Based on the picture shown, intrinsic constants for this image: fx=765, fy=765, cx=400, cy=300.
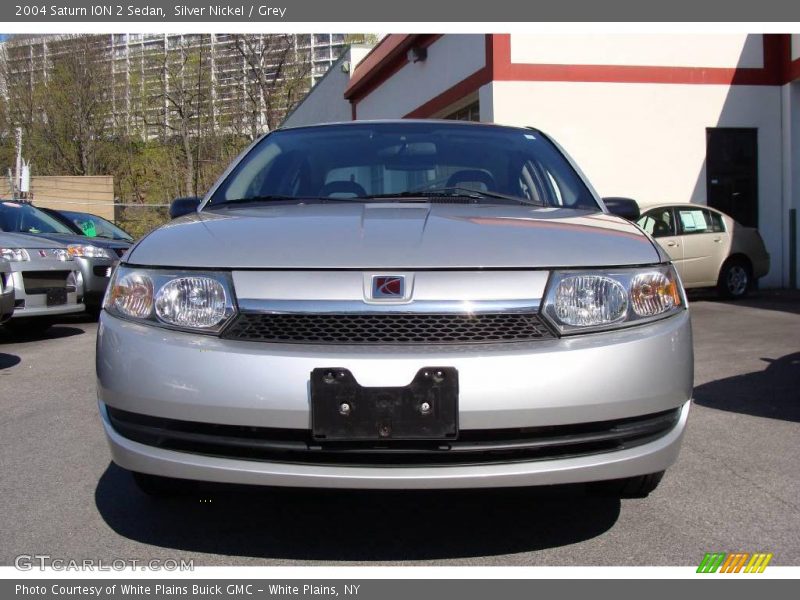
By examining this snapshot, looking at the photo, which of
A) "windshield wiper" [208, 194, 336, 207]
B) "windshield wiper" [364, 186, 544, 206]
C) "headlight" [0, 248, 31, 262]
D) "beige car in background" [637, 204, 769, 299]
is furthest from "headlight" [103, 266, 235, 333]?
"beige car in background" [637, 204, 769, 299]

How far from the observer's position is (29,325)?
8367 mm

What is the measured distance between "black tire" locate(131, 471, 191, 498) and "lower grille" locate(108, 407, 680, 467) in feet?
1.50

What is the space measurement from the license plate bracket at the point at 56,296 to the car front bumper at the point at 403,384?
20.8ft

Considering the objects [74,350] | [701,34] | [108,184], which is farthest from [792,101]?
[108,184]

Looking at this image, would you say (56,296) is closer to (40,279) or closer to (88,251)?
(40,279)

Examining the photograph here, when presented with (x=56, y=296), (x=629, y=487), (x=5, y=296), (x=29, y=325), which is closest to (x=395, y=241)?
(x=629, y=487)

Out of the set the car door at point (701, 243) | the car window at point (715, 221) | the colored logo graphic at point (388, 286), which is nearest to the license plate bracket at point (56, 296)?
the colored logo graphic at point (388, 286)

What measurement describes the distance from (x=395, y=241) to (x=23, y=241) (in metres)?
6.78

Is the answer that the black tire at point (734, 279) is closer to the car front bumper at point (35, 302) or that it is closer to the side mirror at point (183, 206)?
the car front bumper at point (35, 302)

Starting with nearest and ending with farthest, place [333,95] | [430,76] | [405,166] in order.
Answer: [405,166] → [430,76] → [333,95]

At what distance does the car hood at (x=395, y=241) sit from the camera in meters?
2.21

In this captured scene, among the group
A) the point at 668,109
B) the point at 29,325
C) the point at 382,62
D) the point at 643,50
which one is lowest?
the point at 29,325

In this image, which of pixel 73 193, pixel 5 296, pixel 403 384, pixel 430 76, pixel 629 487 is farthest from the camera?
pixel 73 193

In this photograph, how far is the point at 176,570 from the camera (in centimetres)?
232
